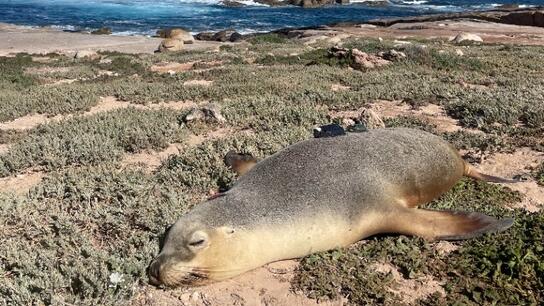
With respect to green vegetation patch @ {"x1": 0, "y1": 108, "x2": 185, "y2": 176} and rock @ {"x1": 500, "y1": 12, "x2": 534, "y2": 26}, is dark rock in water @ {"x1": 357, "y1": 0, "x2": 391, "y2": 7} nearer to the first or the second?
rock @ {"x1": 500, "y1": 12, "x2": 534, "y2": 26}

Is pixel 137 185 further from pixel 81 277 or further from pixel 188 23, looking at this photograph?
pixel 188 23

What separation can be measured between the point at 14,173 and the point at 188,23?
46352mm

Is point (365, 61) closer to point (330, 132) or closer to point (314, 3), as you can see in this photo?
point (330, 132)

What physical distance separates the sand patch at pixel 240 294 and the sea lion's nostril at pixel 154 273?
0.06 metres

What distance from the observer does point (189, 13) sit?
5900 cm

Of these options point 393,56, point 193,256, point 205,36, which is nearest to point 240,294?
point 193,256

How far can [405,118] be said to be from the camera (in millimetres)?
8875

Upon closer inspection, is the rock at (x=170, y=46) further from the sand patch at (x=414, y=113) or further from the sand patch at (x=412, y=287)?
the sand patch at (x=412, y=287)

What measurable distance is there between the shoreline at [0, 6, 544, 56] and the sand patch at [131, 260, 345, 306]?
23.6 m

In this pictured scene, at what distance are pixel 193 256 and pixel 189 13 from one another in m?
58.5

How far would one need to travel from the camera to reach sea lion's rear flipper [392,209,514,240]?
4602mm

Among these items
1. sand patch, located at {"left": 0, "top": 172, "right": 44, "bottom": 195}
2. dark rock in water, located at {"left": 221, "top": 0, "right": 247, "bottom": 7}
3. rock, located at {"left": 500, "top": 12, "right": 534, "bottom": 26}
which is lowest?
sand patch, located at {"left": 0, "top": 172, "right": 44, "bottom": 195}

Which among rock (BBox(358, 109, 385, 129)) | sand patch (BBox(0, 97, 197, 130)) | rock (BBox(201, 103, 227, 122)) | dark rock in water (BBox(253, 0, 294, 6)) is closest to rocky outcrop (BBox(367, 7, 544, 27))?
dark rock in water (BBox(253, 0, 294, 6))

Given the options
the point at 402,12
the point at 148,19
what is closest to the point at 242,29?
the point at 148,19
